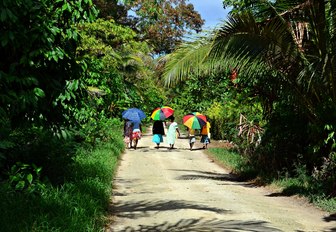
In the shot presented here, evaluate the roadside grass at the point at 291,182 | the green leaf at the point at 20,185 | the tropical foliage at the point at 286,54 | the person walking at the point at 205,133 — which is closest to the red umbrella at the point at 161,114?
the person walking at the point at 205,133

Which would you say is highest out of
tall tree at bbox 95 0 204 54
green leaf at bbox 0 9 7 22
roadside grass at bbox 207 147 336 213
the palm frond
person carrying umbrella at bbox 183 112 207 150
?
tall tree at bbox 95 0 204 54

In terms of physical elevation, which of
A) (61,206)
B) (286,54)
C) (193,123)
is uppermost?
(286,54)

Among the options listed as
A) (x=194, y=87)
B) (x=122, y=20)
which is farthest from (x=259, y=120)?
(x=122, y=20)

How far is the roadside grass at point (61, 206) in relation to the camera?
560cm

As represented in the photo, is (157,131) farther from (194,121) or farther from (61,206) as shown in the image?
(61,206)

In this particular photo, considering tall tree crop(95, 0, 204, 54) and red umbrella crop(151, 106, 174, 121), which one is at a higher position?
tall tree crop(95, 0, 204, 54)

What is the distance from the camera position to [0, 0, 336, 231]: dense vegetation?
19.1 feet

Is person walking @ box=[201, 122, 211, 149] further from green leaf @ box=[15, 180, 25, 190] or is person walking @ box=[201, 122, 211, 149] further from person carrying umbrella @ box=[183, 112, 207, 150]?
green leaf @ box=[15, 180, 25, 190]

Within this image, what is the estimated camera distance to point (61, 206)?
6.54 meters

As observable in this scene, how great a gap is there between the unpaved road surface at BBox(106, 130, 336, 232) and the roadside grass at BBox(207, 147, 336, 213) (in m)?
0.20

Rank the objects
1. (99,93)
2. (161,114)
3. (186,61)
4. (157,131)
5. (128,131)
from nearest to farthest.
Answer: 1. (186,61)
2. (99,93)
3. (128,131)
4. (157,131)
5. (161,114)

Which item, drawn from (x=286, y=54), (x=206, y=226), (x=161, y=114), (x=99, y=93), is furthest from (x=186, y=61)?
(x=161, y=114)

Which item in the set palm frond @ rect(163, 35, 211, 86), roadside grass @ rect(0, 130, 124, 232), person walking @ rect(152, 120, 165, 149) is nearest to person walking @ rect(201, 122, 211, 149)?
person walking @ rect(152, 120, 165, 149)

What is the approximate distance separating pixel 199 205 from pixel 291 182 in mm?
3105
